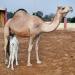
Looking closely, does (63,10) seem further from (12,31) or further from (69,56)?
(69,56)

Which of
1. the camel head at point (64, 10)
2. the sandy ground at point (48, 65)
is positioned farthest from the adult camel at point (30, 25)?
the sandy ground at point (48, 65)

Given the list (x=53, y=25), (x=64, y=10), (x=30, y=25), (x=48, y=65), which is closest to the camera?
(x=64, y=10)

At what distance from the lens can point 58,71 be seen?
9.39 m

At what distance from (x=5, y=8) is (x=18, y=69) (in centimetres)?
2577

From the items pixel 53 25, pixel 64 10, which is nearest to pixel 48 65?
pixel 53 25

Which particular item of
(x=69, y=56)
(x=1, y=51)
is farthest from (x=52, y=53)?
(x=1, y=51)

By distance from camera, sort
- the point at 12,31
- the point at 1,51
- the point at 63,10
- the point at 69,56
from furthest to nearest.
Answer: the point at 1,51
the point at 69,56
the point at 12,31
the point at 63,10

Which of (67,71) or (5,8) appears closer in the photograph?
(67,71)

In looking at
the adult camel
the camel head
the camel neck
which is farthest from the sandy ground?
the camel head

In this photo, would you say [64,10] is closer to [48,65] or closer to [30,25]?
[30,25]

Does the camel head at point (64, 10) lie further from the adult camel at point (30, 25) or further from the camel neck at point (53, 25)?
the camel neck at point (53, 25)

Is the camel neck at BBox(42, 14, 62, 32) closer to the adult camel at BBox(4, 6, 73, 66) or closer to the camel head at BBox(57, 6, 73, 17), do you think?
the adult camel at BBox(4, 6, 73, 66)

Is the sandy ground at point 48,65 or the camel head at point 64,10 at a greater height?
the camel head at point 64,10

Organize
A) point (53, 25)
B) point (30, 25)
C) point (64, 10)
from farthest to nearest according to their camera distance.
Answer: point (30, 25), point (53, 25), point (64, 10)
